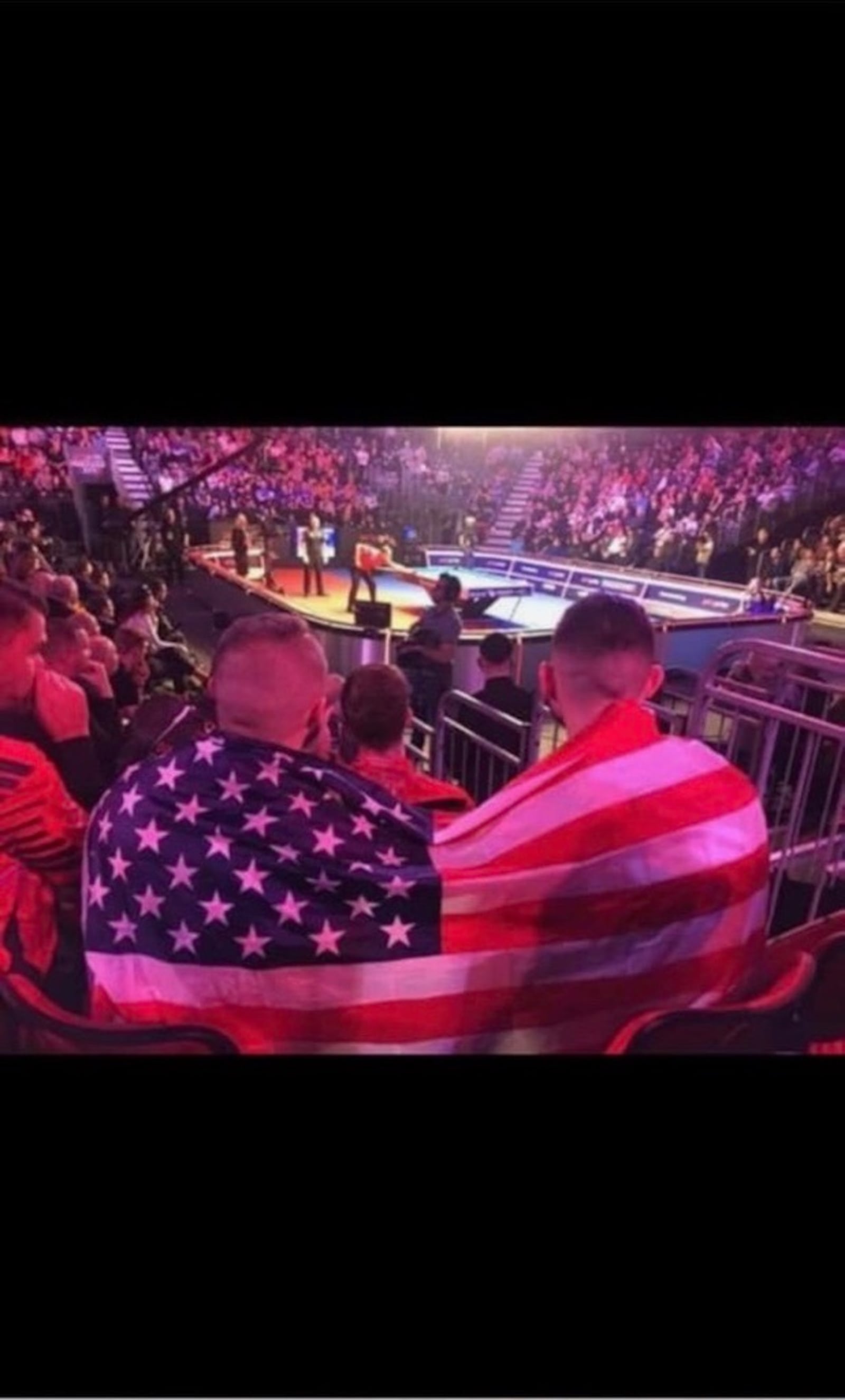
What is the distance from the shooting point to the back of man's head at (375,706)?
2082mm

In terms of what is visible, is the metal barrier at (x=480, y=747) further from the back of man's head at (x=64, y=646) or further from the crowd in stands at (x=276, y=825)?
the back of man's head at (x=64, y=646)

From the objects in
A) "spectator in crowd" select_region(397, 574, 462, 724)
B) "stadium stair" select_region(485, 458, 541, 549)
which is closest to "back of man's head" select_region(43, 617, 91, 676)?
"spectator in crowd" select_region(397, 574, 462, 724)

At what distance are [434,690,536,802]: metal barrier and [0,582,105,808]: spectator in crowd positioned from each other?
0.77 metres

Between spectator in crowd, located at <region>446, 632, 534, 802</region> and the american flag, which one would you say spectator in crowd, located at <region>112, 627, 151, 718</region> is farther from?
spectator in crowd, located at <region>446, 632, 534, 802</region>

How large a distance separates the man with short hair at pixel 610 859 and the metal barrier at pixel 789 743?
0.07 meters

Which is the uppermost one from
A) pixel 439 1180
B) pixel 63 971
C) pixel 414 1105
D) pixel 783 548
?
pixel 783 548

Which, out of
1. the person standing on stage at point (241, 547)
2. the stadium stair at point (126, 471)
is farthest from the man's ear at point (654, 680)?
the stadium stair at point (126, 471)

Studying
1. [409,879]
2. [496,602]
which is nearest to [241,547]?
[496,602]
